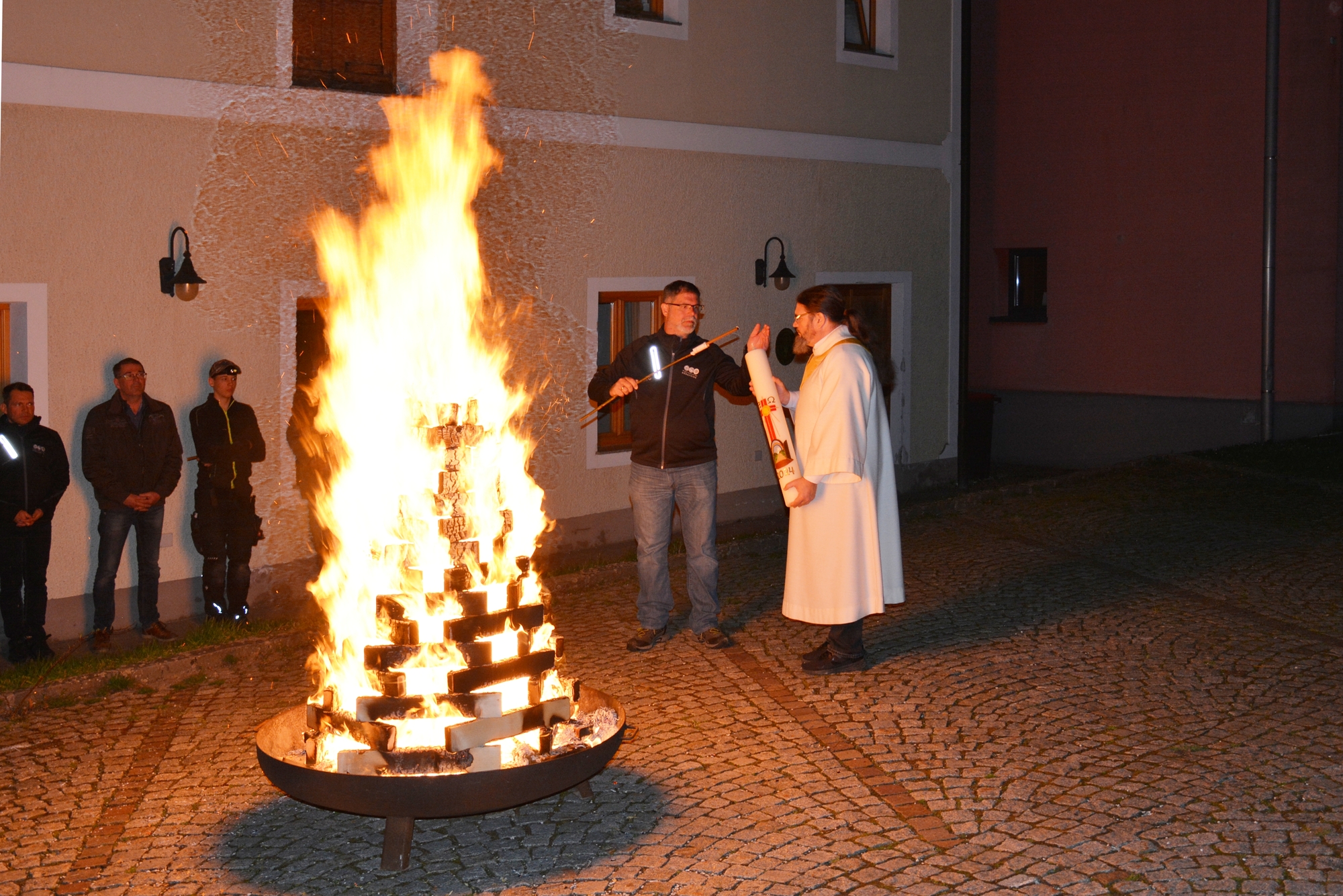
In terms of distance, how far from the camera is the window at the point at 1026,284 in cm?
1972

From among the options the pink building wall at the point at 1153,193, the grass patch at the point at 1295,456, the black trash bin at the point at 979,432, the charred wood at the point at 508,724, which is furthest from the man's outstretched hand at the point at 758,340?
the pink building wall at the point at 1153,193

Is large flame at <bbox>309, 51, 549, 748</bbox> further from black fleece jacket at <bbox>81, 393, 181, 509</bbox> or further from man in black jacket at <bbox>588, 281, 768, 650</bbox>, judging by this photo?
black fleece jacket at <bbox>81, 393, 181, 509</bbox>

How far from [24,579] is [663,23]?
689 cm

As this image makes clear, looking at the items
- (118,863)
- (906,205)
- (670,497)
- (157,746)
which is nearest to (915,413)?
(906,205)

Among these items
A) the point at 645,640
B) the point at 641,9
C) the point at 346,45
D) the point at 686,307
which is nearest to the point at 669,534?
the point at 645,640

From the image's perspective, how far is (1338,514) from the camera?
12.8m

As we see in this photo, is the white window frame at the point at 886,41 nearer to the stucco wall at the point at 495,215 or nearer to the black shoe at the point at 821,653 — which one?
the stucco wall at the point at 495,215

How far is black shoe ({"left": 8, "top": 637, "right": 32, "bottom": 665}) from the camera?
8.34m

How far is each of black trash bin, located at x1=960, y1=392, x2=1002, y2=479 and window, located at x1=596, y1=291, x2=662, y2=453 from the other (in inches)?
197

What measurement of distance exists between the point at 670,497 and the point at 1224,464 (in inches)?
374

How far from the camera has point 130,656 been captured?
8266mm

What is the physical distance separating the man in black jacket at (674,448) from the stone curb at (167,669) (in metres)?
2.23

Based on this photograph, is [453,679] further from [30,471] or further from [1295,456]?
[1295,456]

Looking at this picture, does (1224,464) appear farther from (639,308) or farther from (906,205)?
(639,308)
